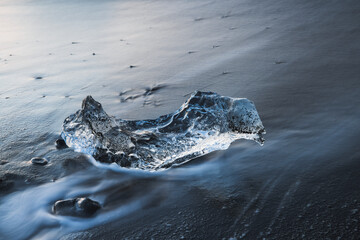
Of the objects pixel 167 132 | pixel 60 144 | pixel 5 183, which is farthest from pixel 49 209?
pixel 167 132

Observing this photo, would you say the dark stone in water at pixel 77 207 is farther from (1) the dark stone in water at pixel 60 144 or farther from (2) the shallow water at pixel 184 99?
(1) the dark stone in water at pixel 60 144

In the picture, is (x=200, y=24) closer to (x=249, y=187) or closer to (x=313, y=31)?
(x=313, y=31)

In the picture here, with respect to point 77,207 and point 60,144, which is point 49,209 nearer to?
point 77,207

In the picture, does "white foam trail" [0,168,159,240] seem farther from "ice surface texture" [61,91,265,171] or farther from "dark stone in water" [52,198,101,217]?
"ice surface texture" [61,91,265,171]

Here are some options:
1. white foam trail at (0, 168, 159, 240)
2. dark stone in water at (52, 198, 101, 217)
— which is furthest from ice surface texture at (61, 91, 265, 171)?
dark stone in water at (52, 198, 101, 217)

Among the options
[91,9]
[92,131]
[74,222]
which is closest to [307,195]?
[74,222]

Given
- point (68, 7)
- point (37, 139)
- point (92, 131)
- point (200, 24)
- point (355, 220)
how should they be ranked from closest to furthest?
point (355, 220)
point (92, 131)
point (37, 139)
point (200, 24)
point (68, 7)

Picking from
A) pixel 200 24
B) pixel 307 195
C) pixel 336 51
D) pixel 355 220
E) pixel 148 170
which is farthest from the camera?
pixel 200 24
